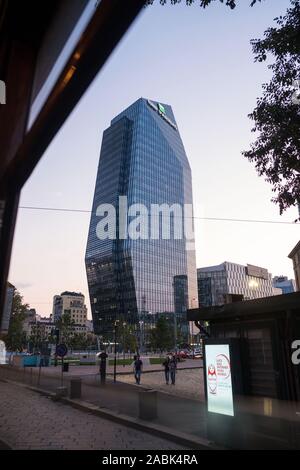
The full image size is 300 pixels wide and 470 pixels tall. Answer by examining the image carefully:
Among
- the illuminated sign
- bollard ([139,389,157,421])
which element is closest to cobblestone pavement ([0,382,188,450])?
bollard ([139,389,157,421])

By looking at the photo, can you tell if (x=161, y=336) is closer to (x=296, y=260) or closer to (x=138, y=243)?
(x=296, y=260)

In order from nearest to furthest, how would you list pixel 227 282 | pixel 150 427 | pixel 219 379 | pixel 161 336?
pixel 219 379 → pixel 150 427 → pixel 161 336 → pixel 227 282

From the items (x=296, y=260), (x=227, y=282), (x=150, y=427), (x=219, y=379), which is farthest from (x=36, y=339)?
(x=219, y=379)

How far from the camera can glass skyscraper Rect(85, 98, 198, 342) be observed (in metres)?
126

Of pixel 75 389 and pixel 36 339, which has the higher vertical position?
pixel 36 339

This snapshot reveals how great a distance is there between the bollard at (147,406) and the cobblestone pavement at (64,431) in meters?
0.80

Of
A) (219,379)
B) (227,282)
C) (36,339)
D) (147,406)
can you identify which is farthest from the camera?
(227,282)

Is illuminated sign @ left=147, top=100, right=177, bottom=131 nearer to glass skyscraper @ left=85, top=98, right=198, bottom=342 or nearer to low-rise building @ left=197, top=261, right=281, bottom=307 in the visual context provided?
glass skyscraper @ left=85, top=98, right=198, bottom=342

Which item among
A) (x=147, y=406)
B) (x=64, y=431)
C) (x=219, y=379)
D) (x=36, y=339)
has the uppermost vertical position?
(x=36, y=339)

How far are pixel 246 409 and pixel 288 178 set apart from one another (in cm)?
689

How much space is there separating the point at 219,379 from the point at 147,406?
3582 mm

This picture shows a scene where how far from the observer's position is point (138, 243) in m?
127

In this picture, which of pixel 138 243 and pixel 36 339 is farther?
pixel 138 243

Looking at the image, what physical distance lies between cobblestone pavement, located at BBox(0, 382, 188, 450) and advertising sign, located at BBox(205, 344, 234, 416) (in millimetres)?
1345
